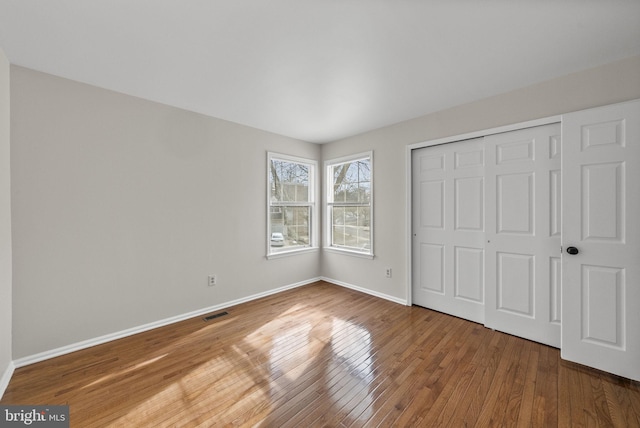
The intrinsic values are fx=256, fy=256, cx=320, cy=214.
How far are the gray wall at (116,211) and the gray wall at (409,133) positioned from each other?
1687mm

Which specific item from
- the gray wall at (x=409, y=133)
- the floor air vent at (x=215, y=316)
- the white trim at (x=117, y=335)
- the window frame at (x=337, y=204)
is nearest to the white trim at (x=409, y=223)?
the gray wall at (x=409, y=133)

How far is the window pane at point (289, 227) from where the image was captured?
408 cm

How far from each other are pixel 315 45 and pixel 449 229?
8.21 feet

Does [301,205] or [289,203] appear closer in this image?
[289,203]

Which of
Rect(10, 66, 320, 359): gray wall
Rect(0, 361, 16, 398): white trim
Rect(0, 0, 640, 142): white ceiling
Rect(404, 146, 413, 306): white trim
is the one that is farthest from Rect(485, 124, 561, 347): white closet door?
Rect(0, 361, 16, 398): white trim

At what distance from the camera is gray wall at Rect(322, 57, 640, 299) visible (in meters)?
2.17

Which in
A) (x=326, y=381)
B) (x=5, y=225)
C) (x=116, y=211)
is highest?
(x=116, y=211)

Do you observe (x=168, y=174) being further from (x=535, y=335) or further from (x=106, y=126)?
(x=535, y=335)

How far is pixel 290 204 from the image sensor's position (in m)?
4.28

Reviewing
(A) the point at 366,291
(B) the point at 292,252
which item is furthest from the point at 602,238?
(B) the point at 292,252

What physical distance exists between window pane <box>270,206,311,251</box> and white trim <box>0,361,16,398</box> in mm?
2714

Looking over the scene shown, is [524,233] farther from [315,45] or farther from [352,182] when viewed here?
[315,45]

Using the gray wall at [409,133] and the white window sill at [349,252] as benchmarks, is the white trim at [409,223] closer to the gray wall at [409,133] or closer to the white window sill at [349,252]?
the gray wall at [409,133]

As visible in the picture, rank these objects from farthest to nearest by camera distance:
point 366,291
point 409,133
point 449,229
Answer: point 366,291 < point 409,133 < point 449,229
